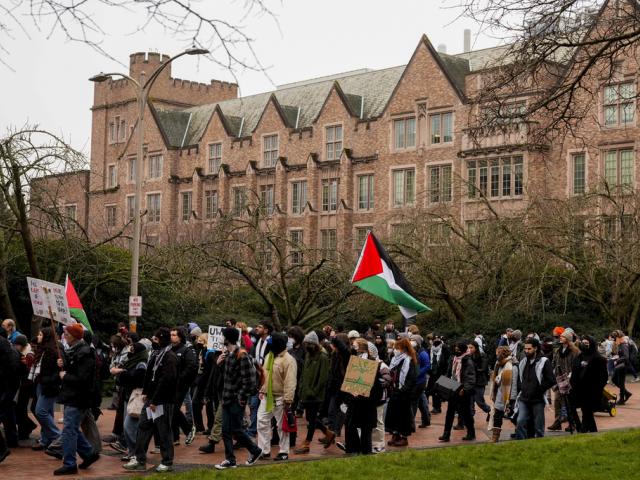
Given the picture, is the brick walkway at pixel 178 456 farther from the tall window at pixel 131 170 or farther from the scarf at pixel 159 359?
the tall window at pixel 131 170

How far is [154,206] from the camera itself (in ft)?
224

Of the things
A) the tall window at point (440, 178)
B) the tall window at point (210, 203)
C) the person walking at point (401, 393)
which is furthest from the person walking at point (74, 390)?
the tall window at point (210, 203)

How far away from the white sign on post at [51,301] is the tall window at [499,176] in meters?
33.2

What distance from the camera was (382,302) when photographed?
38156 millimetres

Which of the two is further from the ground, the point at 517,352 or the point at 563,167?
the point at 563,167

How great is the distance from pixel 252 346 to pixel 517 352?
7.46m

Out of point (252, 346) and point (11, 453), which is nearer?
point (11, 453)

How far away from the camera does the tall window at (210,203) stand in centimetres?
6444

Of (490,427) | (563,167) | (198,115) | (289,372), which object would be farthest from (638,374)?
(198,115)

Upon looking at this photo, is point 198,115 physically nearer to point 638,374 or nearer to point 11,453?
point 638,374

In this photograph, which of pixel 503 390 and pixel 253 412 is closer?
pixel 503 390

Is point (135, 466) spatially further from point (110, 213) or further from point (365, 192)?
point (110, 213)

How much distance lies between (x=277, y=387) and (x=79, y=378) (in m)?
2.88

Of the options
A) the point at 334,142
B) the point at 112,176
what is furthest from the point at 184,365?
the point at 112,176
